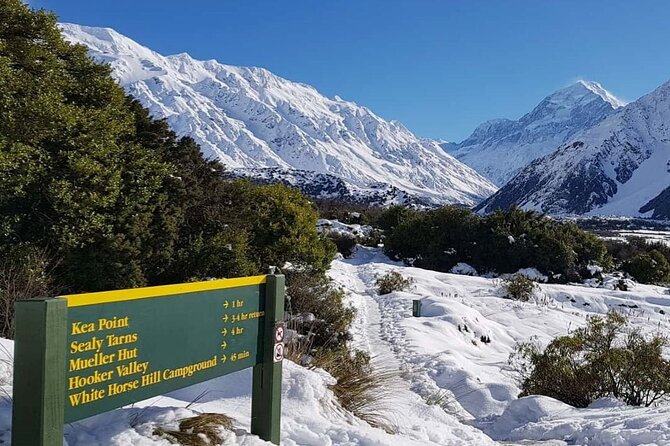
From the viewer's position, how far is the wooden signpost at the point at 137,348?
8.61ft

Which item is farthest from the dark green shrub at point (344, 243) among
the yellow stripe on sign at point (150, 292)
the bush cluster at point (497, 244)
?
the yellow stripe on sign at point (150, 292)

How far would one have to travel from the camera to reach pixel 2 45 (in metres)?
9.78

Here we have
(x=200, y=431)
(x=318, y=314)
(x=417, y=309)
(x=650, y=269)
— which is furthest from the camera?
(x=650, y=269)

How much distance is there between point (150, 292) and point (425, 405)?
4747mm

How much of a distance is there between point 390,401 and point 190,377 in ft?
11.8

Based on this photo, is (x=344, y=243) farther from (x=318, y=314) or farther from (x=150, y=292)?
(x=150, y=292)

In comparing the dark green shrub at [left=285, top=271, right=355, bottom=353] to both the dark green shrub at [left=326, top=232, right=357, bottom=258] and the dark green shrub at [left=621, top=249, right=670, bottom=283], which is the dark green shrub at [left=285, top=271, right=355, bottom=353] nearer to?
the dark green shrub at [left=326, top=232, right=357, bottom=258]

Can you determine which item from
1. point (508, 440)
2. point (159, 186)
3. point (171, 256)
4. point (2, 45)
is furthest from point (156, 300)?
point (171, 256)

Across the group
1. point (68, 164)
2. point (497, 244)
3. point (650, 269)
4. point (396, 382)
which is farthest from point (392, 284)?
point (650, 269)

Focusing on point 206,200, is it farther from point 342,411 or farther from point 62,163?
point 342,411

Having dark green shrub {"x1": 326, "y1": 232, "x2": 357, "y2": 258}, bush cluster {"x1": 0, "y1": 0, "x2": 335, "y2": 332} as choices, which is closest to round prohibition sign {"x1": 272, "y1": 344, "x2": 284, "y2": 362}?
bush cluster {"x1": 0, "y1": 0, "x2": 335, "y2": 332}

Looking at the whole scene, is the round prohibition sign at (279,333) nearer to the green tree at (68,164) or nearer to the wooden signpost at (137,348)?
the wooden signpost at (137,348)

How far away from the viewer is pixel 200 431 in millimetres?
3727

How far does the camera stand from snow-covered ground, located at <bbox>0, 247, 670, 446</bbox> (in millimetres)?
3924
